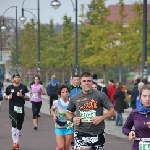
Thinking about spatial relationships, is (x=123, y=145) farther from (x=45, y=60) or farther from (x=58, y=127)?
(x=45, y=60)

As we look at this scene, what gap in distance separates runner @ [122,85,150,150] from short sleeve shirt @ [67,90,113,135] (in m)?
1.58

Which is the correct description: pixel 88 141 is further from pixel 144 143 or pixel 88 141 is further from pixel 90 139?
pixel 144 143

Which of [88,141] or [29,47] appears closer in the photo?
[88,141]

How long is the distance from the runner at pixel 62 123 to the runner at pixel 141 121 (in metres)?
4.69

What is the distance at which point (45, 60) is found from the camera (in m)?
59.9

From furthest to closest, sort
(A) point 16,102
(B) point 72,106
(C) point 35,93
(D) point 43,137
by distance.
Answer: (C) point 35,93 < (D) point 43,137 < (A) point 16,102 < (B) point 72,106

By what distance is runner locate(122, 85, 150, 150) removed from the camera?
25.9ft

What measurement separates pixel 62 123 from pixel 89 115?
3.29 metres

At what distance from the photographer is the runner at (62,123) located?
12.8m

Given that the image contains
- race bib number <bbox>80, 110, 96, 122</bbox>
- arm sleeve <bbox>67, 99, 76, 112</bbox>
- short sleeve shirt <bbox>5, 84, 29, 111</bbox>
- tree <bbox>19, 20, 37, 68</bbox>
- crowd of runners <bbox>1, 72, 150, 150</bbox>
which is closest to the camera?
crowd of runners <bbox>1, 72, 150, 150</bbox>

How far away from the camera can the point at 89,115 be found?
31.8 feet

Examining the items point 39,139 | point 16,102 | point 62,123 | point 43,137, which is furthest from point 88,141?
point 43,137

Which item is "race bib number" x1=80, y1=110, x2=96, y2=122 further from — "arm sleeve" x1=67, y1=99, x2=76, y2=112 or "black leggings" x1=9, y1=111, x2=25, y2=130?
"black leggings" x1=9, y1=111, x2=25, y2=130

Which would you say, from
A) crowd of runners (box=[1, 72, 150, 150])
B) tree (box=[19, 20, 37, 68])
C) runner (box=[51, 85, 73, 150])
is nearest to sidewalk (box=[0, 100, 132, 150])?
runner (box=[51, 85, 73, 150])
